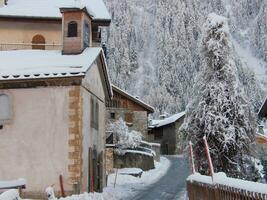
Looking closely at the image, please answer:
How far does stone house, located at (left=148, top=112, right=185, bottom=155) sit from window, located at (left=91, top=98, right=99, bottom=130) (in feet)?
127

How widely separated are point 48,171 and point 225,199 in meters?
10.6

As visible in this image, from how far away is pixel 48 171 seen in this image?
18188mm

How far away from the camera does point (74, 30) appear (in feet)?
70.1

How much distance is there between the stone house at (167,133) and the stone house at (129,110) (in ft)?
36.7

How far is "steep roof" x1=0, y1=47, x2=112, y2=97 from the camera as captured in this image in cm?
1820

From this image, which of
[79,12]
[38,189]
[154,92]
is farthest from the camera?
[154,92]

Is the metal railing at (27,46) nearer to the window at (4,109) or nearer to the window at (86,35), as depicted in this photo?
the window at (86,35)

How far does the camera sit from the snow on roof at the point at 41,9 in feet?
90.1

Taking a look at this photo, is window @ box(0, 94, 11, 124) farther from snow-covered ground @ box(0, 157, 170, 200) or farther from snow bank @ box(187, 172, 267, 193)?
snow bank @ box(187, 172, 267, 193)

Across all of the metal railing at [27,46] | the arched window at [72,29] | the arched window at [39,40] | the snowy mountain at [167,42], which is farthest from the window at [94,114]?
the snowy mountain at [167,42]

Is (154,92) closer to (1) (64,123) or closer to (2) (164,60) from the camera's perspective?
(2) (164,60)

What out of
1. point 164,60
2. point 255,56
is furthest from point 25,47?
point 255,56

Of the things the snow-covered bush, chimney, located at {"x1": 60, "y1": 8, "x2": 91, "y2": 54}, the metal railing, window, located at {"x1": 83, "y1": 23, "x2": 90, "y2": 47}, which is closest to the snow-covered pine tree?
chimney, located at {"x1": 60, "y1": 8, "x2": 91, "y2": 54}

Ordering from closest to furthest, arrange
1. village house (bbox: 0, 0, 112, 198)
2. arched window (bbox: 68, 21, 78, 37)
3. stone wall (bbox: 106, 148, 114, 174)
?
village house (bbox: 0, 0, 112, 198)
arched window (bbox: 68, 21, 78, 37)
stone wall (bbox: 106, 148, 114, 174)
